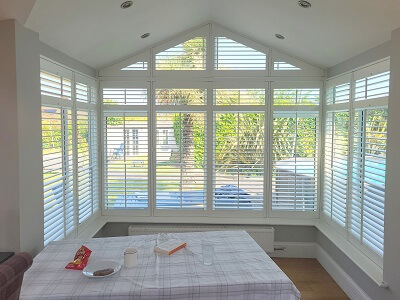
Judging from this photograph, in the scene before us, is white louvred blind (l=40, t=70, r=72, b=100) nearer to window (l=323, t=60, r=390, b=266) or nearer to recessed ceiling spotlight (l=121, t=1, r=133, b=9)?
recessed ceiling spotlight (l=121, t=1, r=133, b=9)

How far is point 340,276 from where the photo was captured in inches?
127

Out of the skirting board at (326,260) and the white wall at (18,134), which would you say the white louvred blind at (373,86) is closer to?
the skirting board at (326,260)

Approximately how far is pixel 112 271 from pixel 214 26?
121 inches

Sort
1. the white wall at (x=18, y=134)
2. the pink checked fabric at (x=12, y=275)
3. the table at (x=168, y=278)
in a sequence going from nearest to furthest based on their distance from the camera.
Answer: the pink checked fabric at (x=12, y=275) < the table at (x=168, y=278) < the white wall at (x=18, y=134)

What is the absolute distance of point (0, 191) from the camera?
6.88 ft

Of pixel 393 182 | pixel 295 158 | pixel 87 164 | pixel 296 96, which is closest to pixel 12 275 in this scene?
pixel 393 182

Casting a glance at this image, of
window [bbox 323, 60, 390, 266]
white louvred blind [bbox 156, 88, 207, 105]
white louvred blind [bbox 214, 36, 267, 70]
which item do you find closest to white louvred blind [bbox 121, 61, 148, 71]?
white louvred blind [bbox 156, 88, 207, 105]

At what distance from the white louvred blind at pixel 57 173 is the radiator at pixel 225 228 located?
93cm

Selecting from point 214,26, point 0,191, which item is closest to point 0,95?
point 0,191

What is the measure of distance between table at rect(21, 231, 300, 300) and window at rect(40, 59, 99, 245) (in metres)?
0.62

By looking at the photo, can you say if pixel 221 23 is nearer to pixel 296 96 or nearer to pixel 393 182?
pixel 296 96

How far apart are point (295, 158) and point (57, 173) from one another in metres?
2.66

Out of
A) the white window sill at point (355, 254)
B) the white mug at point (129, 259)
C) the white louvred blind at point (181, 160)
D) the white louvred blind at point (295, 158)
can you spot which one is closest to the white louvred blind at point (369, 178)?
the white window sill at point (355, 254)

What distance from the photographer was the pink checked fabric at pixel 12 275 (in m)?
1.05
